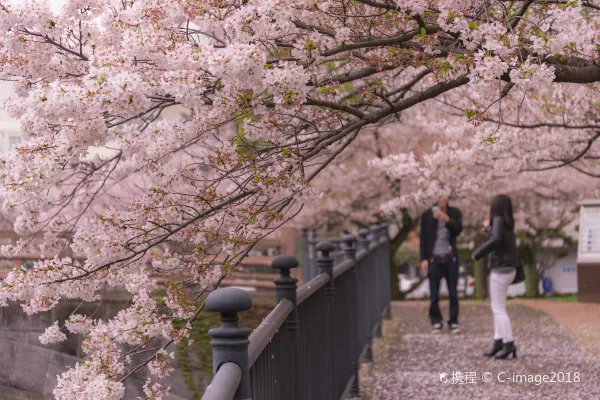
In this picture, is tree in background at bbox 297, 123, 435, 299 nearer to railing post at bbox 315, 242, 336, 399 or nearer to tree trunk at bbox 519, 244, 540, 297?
tree trunk at bbox 519, 244, 540, 297

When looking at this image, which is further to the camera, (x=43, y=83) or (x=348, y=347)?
(x=348, y=347)

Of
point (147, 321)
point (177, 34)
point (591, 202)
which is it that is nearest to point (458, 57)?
point (177, 34)

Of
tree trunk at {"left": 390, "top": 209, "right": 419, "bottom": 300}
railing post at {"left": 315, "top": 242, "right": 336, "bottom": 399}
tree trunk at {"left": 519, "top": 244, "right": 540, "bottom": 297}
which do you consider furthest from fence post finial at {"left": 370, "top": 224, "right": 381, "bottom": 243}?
tree trunk at {"left": 519, "top": 244, "right": 540, "bottom": 297}

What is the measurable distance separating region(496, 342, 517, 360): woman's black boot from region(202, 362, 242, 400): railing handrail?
7.60 meters

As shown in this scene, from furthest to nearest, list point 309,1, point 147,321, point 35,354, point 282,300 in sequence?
1. point 35,354
2. point 147,321
3. point 309,1
4. point 282,300

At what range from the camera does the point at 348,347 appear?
759 cm

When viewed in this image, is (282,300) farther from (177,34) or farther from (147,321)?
(177,34)

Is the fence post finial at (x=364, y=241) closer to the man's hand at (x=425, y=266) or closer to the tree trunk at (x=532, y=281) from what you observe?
the man's hand at (x=425, y=266)

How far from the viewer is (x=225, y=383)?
2379 mm

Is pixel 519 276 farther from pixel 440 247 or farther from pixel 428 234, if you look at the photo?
pixel 428 234

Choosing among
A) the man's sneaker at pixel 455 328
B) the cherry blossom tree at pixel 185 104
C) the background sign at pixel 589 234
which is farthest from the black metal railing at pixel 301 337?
the background sign at pixel 589 234

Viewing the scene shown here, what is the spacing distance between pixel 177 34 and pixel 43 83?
3.02 ft

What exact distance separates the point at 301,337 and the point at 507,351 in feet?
18.6

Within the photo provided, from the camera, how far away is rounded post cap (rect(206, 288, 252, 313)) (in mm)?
2604
